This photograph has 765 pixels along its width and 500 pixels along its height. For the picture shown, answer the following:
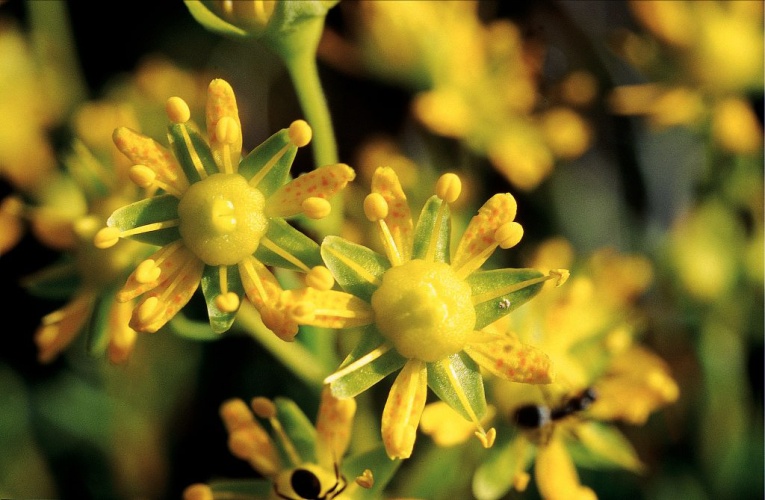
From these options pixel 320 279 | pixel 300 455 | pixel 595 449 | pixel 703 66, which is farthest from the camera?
pixel 703 66

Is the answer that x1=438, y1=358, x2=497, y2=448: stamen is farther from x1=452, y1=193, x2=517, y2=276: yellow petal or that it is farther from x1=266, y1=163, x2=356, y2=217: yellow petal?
x1=266, y1=163, x2=356, y2=217: yellow petal

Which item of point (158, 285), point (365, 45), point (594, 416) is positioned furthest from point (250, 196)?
point (365, 45)

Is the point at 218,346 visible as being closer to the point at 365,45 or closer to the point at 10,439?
the point at 10,439

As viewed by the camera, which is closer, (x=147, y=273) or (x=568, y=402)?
(x=147, y=273)

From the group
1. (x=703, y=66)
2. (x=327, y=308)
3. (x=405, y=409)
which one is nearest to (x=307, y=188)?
(x=327, y=308)

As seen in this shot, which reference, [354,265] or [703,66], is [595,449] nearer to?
[354,265]

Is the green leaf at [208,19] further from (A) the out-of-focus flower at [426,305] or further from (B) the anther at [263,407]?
(B) the anther at [263,407]
